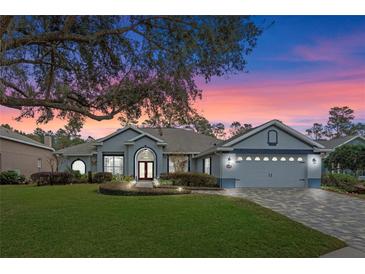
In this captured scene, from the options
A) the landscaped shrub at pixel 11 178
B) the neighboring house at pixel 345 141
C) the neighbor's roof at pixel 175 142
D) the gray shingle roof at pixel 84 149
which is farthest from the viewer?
the neighbor's roof at pixel 175 142

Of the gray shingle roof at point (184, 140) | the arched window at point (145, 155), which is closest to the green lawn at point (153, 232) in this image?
the arched window at point (145, 155)

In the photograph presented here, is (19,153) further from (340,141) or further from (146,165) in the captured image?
(340,141)

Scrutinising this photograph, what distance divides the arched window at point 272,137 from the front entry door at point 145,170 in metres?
9.27

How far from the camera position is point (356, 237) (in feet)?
21.7

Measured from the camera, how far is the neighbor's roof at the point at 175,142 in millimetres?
23483

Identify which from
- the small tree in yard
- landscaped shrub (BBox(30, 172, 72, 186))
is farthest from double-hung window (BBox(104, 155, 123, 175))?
the small tree in yard

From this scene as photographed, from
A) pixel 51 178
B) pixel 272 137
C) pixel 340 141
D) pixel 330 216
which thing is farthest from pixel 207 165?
pixel 330 216

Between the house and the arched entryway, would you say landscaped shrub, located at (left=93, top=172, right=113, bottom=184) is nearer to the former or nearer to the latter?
the house

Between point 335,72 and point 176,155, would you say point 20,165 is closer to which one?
point 335,72

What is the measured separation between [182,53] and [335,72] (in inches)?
160

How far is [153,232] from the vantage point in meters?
6.55

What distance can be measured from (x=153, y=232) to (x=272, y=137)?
45.1 feet

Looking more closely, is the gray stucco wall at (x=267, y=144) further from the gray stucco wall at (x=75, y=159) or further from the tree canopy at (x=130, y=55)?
the tree canopy at (x=130, y=55)
